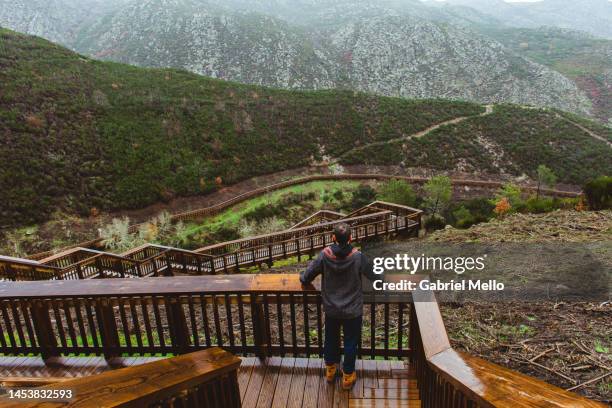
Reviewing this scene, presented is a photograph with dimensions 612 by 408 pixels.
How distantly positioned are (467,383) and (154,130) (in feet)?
111

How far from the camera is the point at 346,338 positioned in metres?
3.34

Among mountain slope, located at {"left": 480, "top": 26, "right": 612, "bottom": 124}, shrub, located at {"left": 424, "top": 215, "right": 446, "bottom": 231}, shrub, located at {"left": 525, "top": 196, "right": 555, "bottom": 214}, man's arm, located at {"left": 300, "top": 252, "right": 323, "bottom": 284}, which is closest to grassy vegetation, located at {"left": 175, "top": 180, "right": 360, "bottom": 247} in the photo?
shrub, located at {"left": 424, "top": 215, "right": 446, "bottom": 231}

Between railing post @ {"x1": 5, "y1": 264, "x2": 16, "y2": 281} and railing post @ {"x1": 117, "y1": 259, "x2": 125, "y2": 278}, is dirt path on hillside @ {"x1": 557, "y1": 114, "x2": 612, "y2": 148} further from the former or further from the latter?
railing post @ {"x1": 5, "y1": 264, "x2": 16, "y2": 281}

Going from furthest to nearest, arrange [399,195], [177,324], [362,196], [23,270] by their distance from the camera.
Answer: [362,196], [399,195], [23,270], [177,324]

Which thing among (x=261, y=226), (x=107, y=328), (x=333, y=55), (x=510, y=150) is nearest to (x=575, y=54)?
(x=333, y=55)

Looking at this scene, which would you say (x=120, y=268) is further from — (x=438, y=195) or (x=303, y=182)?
(x=303, y=182)

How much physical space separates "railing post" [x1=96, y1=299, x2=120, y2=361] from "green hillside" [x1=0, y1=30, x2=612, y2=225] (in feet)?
73.2

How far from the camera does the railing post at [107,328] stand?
11.9ft

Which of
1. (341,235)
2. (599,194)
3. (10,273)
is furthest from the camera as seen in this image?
(599,194)

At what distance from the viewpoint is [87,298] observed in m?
3.58

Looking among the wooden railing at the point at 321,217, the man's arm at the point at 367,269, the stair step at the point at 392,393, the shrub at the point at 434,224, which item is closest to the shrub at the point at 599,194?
the shrub at the point at 434,224

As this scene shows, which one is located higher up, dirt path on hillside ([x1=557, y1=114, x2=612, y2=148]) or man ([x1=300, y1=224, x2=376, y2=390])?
man ([x1=300, y1=224, x2=376, y2=390])

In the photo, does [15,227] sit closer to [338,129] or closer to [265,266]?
[265,266]

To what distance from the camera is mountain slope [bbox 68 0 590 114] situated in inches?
2790
